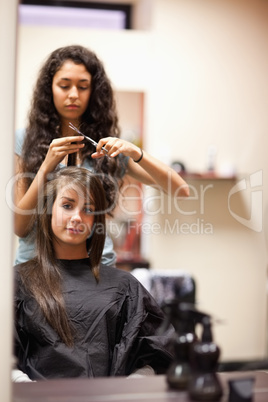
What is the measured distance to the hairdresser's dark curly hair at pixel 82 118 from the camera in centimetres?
181

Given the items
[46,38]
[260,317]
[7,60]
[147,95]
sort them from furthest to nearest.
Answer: [147,95]
[260,317]
[46,38]
[7,60]

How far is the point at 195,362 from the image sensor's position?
1.54m

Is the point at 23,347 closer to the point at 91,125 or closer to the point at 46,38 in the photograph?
the point at 91,125

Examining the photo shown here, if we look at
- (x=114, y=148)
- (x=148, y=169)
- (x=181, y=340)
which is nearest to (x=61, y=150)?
(x=114, y=148)

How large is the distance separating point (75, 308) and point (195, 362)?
18.7 inches

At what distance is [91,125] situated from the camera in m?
1.83

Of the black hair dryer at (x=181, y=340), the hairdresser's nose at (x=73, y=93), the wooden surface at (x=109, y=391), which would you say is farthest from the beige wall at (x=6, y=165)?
the black hair dryer at (x=181, y=340)

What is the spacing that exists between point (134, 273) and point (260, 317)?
50 centimetres

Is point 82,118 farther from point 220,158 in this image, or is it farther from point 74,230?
point 220,158

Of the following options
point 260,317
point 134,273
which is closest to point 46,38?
point 134,273

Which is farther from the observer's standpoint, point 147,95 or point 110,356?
point 147,95

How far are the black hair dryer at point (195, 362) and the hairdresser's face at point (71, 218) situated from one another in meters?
0.43

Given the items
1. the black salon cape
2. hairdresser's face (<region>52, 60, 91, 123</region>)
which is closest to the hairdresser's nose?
hairdresser's face (<region>52, 60, 91, 123</region>)

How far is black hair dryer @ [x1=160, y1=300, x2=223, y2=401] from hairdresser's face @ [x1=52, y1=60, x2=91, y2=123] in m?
0.75
